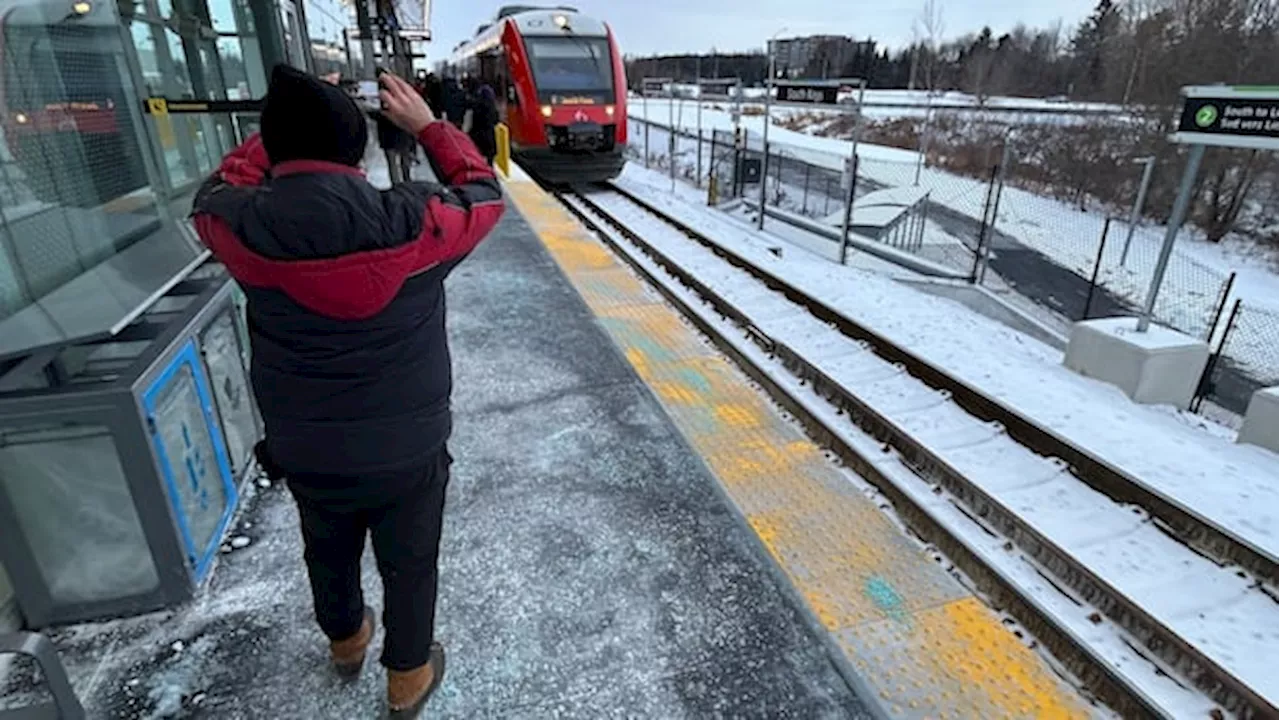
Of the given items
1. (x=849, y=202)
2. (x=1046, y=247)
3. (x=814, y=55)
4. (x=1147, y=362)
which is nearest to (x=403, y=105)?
(x=1147, y=362)

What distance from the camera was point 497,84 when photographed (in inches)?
586

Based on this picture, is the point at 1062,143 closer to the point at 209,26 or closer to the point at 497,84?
the point at 497,84

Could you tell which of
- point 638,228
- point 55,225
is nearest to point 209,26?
point 55,225

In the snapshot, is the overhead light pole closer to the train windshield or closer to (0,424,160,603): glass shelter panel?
the train windshield

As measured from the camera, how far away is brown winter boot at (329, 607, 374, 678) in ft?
7.31

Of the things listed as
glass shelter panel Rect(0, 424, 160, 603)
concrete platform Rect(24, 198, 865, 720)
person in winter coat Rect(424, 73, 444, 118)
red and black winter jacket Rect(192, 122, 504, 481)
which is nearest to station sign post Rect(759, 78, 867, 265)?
person in winter coat Rect(424, 73, 444, 118)

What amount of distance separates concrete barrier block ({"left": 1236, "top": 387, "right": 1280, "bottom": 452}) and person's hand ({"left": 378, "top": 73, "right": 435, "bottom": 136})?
5.99 meters

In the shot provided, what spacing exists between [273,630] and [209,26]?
Result: 4188 mm

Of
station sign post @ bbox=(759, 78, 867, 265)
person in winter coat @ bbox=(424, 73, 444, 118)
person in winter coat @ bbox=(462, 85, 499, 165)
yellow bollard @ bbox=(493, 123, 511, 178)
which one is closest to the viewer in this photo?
station sign post @ bbox=(759, 78, 867, 265)

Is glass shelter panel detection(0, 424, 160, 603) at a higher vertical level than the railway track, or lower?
higher

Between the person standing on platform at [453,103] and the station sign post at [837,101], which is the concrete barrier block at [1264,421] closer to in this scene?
the station sign post at [837,101]

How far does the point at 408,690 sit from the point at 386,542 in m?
0.55

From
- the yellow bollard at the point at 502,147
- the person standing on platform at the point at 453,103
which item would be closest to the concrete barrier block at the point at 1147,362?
the yellow bollard at the point at 502,147

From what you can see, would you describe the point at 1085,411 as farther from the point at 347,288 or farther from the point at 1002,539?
the point at 347,288
